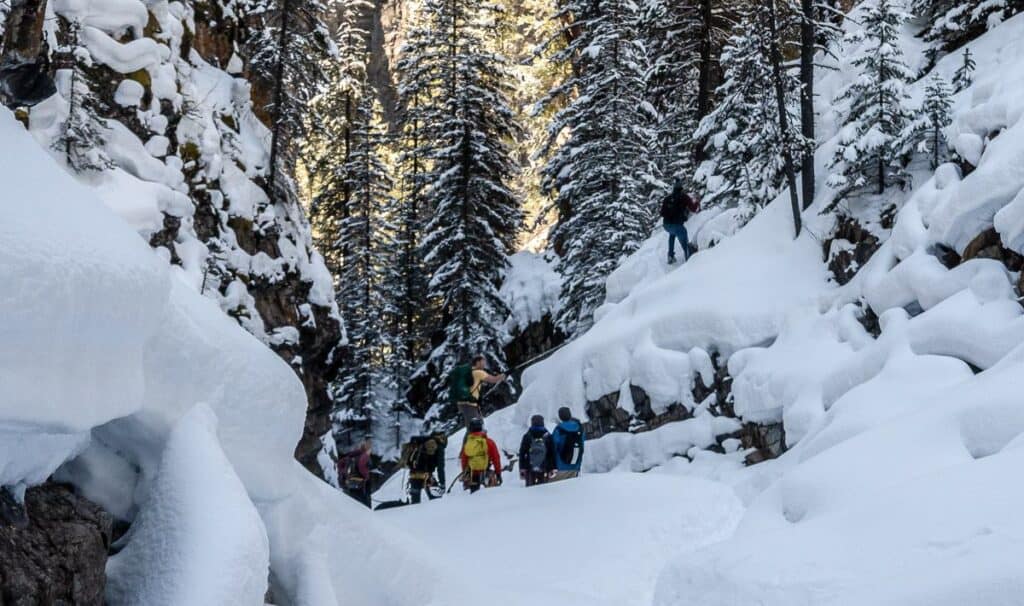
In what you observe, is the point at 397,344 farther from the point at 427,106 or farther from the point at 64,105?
the point at 64,105

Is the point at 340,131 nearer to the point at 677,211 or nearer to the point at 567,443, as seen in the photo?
the point at 677,211

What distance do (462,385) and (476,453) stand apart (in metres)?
1.17

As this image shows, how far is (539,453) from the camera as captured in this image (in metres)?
13.2

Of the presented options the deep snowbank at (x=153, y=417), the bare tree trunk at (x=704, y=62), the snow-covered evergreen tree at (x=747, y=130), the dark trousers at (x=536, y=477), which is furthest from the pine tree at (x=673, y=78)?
the deep snowbank at (x=153, y=417)

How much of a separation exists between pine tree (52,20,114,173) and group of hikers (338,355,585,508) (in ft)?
20.8

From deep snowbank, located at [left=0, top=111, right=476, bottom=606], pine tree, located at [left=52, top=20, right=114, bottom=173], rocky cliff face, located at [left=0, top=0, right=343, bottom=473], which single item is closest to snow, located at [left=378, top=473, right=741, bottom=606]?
deep snowbank, located at [left=0, top=111, right=476, bottom=606]

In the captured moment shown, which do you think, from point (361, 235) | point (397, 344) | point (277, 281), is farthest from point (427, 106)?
point (277, 281)

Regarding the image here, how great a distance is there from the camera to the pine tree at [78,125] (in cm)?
1245

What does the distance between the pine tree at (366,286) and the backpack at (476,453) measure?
1714cm

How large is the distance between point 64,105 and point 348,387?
1867 centimetres

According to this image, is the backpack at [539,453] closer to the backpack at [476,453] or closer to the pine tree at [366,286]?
the backpack at [476,453]

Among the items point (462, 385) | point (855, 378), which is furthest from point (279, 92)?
point (855, 378)

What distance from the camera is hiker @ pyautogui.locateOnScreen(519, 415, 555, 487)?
1311cm

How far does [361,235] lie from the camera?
3172 cm
